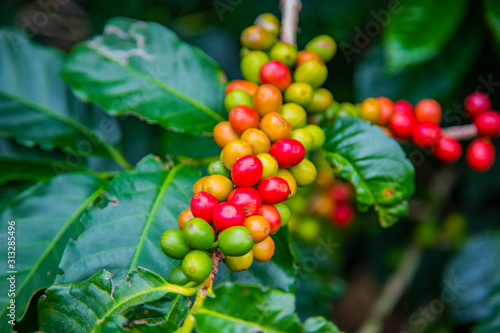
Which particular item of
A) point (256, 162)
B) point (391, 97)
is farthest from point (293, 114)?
point (391, 97)

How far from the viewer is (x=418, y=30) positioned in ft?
5.97

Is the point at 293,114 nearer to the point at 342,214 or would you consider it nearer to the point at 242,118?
the point at 242,118

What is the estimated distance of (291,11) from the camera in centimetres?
157

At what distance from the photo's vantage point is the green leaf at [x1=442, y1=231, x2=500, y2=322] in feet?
6.78

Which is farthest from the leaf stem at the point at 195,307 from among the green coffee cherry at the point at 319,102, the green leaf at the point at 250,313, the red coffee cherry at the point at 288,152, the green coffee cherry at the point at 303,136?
the green coffee cherry at the point at 319,102

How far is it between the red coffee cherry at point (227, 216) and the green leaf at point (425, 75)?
132 cm

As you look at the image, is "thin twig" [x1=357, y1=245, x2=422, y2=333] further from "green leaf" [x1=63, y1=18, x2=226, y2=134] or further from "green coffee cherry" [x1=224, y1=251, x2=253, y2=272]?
"green coffee cherry" [x1=224, y1=251, x2=253, y2=272]

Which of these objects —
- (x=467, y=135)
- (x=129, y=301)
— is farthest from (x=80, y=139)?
(x=467, y=135)

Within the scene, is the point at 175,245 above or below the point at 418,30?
below

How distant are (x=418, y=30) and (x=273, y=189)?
122cm

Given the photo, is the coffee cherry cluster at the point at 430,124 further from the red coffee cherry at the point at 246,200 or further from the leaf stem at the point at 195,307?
the leaf stem at the point at 195,307

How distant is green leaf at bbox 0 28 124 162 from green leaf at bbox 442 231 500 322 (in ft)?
6.03

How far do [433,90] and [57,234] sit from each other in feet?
5.85

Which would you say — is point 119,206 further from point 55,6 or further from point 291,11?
point 55,6
